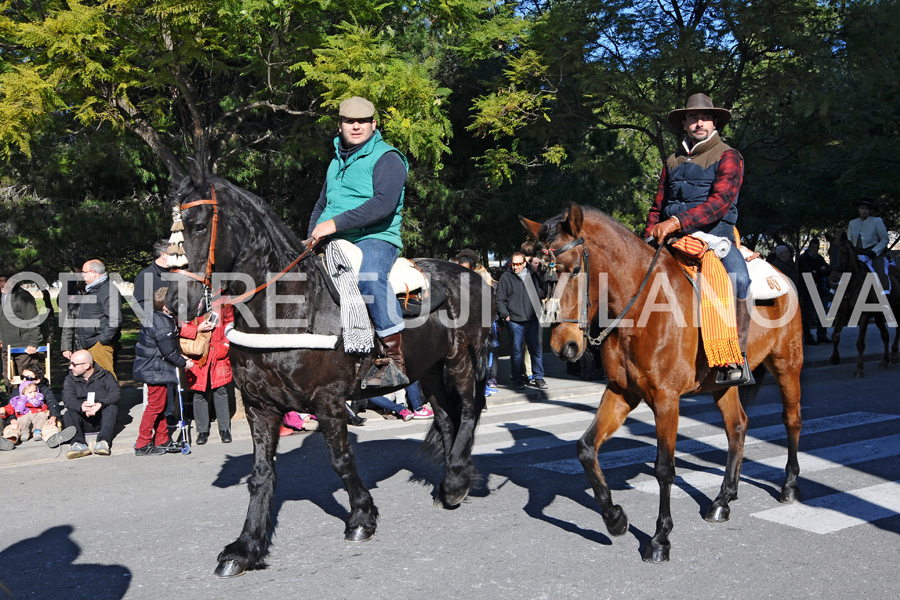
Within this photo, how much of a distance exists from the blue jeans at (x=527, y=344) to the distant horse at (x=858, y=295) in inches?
223

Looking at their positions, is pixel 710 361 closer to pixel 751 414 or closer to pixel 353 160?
pixel 353 160

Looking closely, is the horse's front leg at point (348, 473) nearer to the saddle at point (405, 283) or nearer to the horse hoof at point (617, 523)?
the saddle at point (405, 283)

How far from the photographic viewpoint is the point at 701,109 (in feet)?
19.3

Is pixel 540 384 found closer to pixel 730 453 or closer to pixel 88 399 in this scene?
pixel 88 399

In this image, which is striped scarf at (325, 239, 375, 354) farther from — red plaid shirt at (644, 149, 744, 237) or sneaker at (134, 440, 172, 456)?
sneaker at (134, 440, 172, 456)

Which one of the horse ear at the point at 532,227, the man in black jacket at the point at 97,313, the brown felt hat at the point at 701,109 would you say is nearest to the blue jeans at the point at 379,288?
the horse ear at the point at 532,227

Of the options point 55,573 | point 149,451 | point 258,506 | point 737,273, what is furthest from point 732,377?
point 149,451

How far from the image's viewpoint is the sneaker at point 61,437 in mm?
9273

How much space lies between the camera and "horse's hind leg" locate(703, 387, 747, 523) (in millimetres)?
5988

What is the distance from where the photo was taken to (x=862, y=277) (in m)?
15.0

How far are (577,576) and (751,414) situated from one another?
6375 mm

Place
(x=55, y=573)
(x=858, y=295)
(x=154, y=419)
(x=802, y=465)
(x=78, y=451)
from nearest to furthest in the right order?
(x=55, y=573) → (x=802, y=465) → (x=78, y=451) → (x=154, y=419) → (x=858, y=295)

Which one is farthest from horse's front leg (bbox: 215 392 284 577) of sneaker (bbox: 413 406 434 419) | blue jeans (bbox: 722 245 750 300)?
sneaker (bbox: 413 406 434 419)

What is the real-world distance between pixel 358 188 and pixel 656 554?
122 inches
